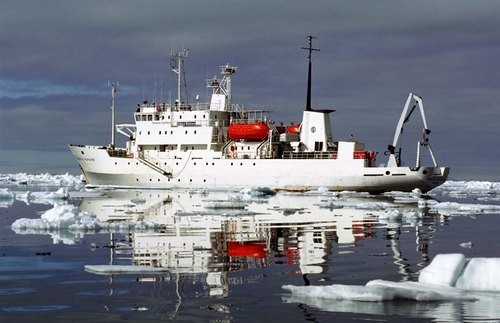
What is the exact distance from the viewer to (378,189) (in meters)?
44.5

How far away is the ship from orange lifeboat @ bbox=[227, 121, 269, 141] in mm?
66

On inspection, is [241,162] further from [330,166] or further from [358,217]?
[358,217]

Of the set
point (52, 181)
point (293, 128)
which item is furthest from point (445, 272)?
point (52, 181)

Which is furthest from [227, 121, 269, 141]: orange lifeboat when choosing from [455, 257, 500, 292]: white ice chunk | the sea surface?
[455, 257, 500, 292]: white ice chunk

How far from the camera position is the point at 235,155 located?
159 ft

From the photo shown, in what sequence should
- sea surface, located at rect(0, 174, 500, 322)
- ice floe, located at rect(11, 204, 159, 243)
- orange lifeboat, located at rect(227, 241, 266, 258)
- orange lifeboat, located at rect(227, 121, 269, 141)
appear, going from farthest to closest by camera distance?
orange lifeboat, located at rect(227, 121, 269, 141)
ice floe, located at rect(11, 204, 159, 243)
orange lifeboat, located at rect(227, 241, 266, 258)
sea surface, located at rect(0, 174, 500, 322)

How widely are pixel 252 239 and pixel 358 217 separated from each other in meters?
8.65

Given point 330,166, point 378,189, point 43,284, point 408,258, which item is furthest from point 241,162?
point 43,284

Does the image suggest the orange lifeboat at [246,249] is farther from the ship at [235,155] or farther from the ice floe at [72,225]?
the ship at [235,155]

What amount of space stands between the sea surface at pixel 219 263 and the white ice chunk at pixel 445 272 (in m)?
0.69

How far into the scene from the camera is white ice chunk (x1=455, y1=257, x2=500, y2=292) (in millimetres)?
9031

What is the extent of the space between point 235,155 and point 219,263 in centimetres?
3655

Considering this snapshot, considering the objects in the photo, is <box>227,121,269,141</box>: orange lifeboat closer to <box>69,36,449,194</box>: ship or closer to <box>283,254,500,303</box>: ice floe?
<box>69,36,449,194</box>: ship

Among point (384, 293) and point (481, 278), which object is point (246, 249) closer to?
point (481, 278)
